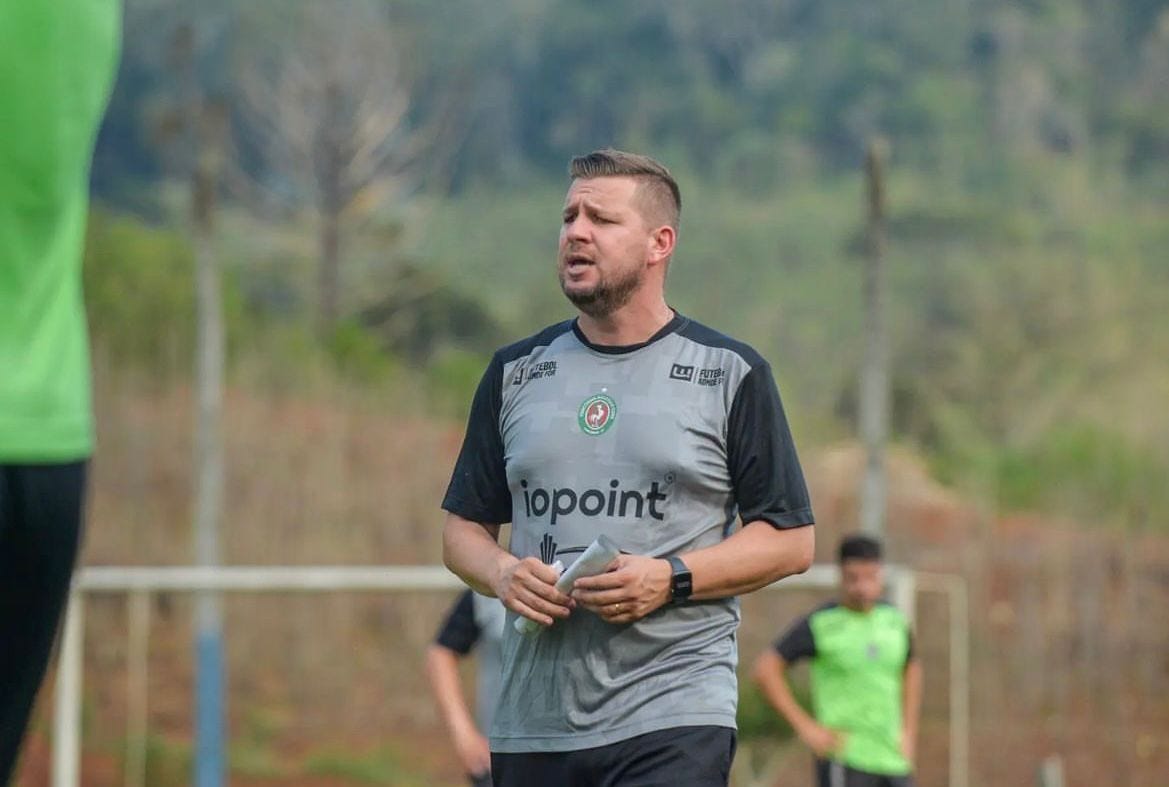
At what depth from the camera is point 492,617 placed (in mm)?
7230

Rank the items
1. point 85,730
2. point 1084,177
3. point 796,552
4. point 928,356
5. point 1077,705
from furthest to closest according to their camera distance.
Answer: point 1084,177 < point 928,356 < point 1077,705 < point 85,730 < point 796,552

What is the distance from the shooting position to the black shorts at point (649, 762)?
434cm

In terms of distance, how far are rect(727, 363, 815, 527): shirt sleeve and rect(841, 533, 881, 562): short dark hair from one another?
4.54 meters

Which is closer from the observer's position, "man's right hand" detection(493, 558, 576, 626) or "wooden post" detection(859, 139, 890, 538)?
"man's right hand" detection(493, 558, 576, 626)

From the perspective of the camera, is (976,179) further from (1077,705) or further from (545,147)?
(1077,705)

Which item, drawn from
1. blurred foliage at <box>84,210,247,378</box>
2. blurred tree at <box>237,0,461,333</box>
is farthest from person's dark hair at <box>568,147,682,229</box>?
blurred tree at <box>237,0,461,333</box>

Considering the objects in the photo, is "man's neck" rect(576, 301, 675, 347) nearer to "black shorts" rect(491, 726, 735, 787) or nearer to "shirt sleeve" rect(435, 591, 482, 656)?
"black shorts" rect(491, 726, 735, 787)

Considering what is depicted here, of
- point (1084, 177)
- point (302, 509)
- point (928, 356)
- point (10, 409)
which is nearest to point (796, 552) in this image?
point (10, 409)

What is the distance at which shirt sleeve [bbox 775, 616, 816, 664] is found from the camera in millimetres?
9164

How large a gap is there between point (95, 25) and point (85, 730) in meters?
11.6

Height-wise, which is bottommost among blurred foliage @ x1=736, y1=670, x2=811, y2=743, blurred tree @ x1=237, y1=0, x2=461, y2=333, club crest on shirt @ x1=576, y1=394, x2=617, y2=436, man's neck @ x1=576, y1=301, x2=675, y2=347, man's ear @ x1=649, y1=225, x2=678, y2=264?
blurred foliage @ x1=736, y1=670, x2=811, y2=743

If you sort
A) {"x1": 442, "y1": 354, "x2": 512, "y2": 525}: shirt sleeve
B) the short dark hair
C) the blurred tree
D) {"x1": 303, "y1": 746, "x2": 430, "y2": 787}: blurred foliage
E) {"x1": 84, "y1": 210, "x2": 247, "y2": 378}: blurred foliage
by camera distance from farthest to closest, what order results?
the blurred tree, {"x1": 84, "y1": 210, "x2": 247, "y2": 378}: blurred foliage, {"x1": 303, "y1": 746, "x2": 430, "y2": 787}: blurred foliage, the short dark hair, {"x1": 442, "y1": 354, "x2": 512, "y2": 525}: shirt sleeve

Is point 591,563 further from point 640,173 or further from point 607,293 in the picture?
point 640,173

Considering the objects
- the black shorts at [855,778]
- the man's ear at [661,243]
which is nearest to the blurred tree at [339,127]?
the black shorts at [855,778]
